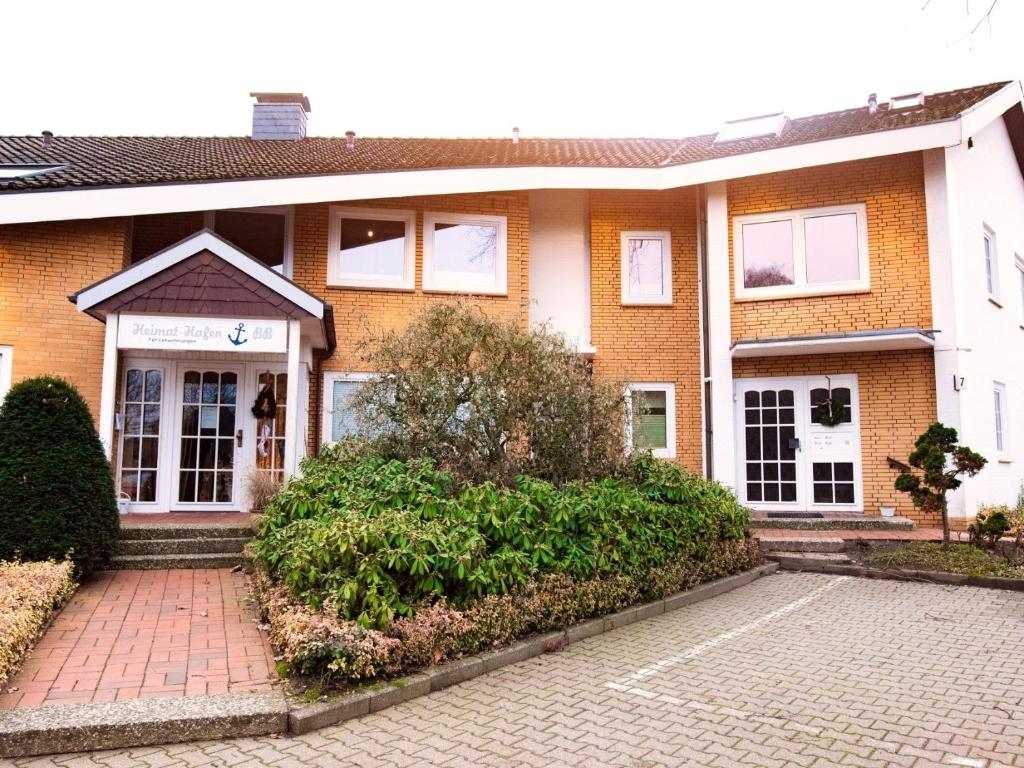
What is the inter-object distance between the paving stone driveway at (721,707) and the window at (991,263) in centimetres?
874

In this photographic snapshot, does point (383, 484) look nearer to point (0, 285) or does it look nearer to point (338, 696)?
point (338, 696)

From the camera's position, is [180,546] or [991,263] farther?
[991,263]

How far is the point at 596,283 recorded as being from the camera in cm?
1352


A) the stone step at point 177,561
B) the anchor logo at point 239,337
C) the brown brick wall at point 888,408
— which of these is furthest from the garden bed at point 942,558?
the anchor logo at point 239,337

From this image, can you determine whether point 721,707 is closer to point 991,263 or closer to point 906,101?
point 991,263

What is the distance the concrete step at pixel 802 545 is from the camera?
10.0 meters

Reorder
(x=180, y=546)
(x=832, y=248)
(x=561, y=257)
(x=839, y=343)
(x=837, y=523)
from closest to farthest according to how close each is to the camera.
Result: 1. (x=180, y=546)
2. (x=837, y=523)
3. (x=839, y=343)
4. (x=832, y=248)
5. (x=561, y=257)

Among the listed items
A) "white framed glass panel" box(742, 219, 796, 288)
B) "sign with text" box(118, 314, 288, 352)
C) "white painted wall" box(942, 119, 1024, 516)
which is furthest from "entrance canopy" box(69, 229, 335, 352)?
"white painted wall" box(942, 119, 1024, 516)

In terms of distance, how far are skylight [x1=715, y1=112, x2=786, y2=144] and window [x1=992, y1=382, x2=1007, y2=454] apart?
6.15m

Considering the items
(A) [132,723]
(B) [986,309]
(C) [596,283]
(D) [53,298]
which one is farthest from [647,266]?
(A) [132,723]

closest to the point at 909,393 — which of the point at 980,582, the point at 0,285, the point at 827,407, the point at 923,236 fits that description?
the point at 827,407

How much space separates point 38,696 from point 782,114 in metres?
15.4

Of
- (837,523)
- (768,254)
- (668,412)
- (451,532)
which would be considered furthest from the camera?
(668,412)

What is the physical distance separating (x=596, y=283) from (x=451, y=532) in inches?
329
